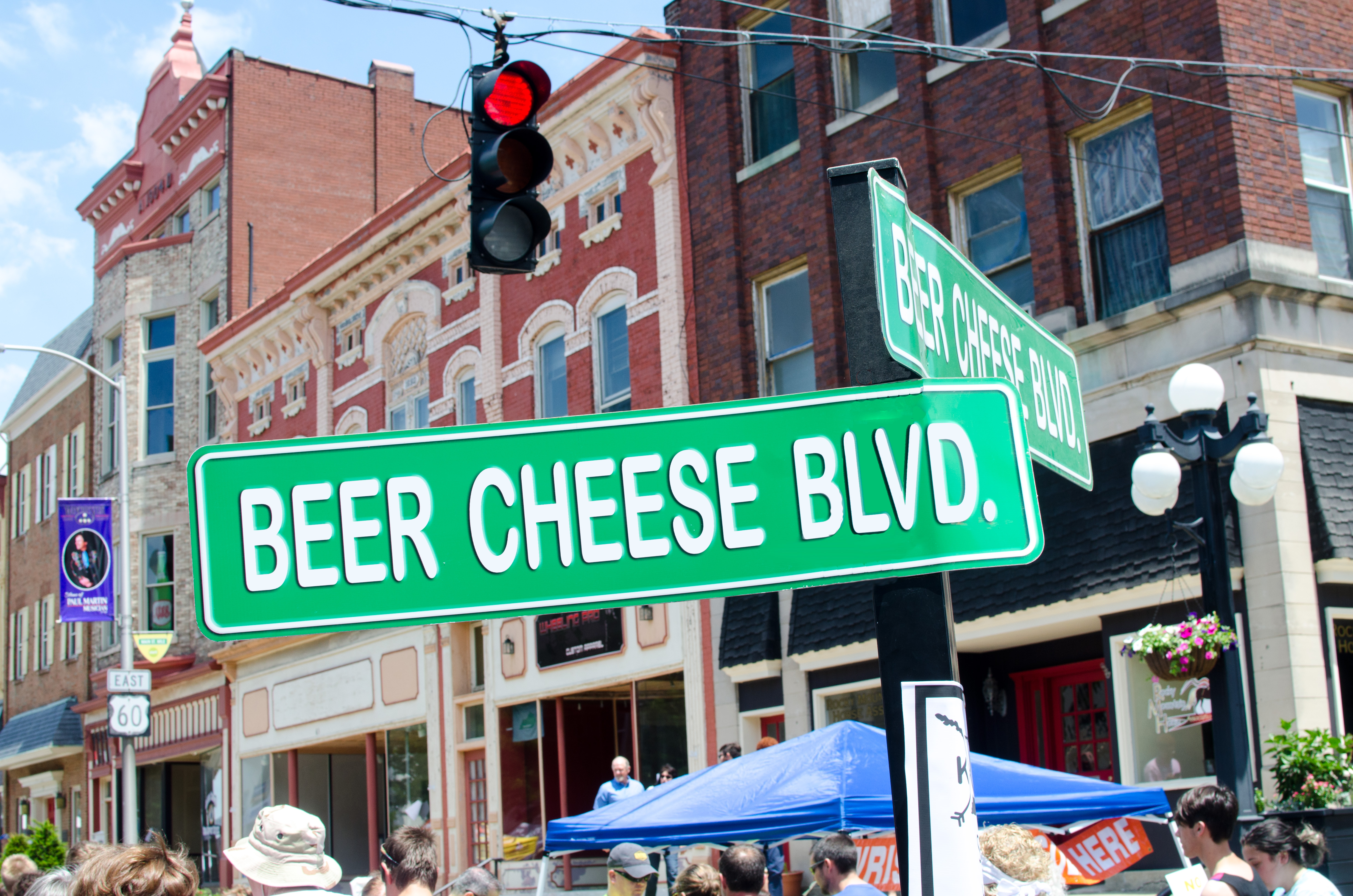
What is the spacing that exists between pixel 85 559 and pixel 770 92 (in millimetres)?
12217

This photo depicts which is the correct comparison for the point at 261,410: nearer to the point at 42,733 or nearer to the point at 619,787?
the point at 42,733

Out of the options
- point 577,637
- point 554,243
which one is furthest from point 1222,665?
point 554,243

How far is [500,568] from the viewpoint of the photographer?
2.93 meters

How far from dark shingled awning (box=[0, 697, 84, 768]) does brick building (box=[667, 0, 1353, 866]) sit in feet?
77.3

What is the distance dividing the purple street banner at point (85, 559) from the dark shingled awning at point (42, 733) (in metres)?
15.4

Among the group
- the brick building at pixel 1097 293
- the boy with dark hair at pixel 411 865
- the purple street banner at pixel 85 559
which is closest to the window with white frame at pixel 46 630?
the purple street banner at pixel 85 559

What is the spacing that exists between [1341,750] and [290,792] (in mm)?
20962

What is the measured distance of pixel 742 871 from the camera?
599cm

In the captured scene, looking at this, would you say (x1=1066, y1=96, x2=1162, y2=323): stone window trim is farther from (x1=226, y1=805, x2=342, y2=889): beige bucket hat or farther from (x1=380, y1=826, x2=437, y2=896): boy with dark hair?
(x1=226, y1=805, x2=342, y2=889): beige bucket hat

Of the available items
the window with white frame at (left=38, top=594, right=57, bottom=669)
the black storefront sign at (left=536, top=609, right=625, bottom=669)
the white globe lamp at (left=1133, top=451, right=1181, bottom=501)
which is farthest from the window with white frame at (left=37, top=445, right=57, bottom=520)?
the white globe lamp at (left=1133, top=451, right=1181, bottom=501)

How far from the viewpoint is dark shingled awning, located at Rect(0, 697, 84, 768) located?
35.2 m

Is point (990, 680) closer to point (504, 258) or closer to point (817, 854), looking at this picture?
point (817, 854)

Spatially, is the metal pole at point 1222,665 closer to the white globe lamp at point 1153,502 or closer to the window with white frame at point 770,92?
the white globe lamp at point 1153,502

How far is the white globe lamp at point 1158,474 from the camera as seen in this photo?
29.7 feet
